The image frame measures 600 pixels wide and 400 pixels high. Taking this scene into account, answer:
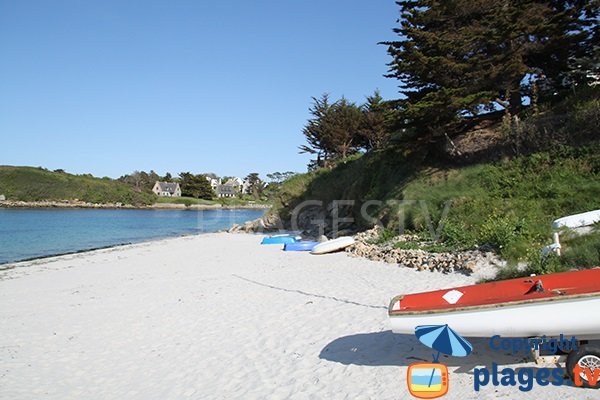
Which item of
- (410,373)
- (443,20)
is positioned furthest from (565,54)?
(410,373)

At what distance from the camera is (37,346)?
261 inches

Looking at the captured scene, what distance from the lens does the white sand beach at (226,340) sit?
461 cm

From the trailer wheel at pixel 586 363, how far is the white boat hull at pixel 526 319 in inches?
5.1

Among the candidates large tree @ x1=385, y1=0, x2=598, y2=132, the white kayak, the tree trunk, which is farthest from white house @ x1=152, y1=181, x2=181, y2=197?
the white kayak

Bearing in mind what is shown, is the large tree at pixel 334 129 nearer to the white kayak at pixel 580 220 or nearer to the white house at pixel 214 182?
the white kayak at pixel 580 220

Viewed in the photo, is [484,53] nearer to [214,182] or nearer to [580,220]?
[580,220]

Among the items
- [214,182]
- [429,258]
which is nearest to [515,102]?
[429,258]

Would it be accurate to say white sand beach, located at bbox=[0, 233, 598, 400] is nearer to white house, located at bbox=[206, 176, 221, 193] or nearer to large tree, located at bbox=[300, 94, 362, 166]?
large tree, located at bbox=[300, 94, 362, 166]

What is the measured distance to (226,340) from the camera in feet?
20.8

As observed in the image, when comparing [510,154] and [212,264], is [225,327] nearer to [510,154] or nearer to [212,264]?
[212,264]

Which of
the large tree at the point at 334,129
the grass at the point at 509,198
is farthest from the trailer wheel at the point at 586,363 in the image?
the large tree at the point at 334,129

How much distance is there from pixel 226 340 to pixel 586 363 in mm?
4922

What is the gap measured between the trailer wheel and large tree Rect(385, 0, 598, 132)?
1275 cm

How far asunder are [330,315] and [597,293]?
4.51m
